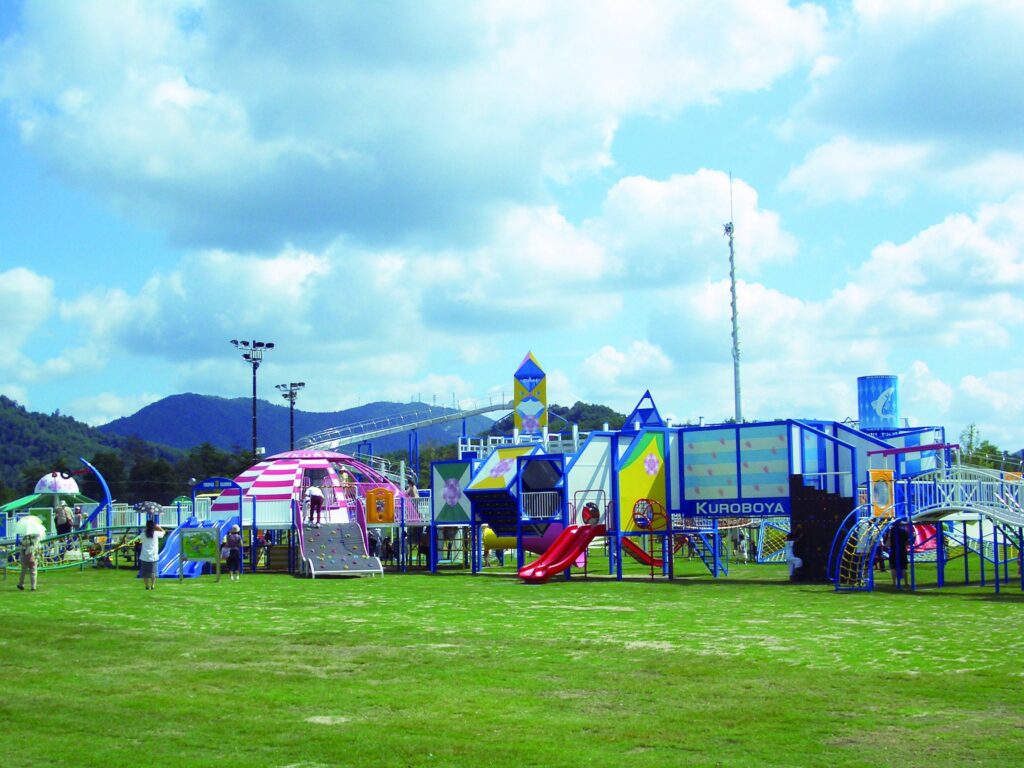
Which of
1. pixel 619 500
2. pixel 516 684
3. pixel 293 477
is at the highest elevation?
pixel 293 477

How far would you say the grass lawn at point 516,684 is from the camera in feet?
31.8

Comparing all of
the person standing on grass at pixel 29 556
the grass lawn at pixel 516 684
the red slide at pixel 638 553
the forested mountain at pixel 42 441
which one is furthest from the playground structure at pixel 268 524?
the forested mountain at pixel 42 441

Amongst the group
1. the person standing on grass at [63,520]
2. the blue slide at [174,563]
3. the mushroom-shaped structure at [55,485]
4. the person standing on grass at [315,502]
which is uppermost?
the mushroom-shaped structure at [55,485]

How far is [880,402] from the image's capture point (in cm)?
4500

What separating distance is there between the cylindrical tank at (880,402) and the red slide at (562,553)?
16540 millimetres

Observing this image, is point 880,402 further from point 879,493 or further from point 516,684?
point 516,684

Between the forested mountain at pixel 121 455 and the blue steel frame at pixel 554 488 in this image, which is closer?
the blue steel frame at pixel 554 488

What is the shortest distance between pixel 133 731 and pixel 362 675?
3534 millimetres

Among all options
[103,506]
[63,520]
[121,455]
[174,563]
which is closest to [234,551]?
[174,563]

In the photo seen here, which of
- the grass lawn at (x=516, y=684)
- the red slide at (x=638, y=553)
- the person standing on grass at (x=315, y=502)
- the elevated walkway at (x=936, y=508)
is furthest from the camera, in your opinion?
the person standing on grass at (x=315, y=502)

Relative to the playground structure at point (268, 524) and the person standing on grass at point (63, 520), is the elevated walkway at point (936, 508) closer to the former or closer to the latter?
the playground structure at point (268, 524)

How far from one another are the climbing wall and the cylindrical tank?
20215 mm

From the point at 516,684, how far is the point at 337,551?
2486cm

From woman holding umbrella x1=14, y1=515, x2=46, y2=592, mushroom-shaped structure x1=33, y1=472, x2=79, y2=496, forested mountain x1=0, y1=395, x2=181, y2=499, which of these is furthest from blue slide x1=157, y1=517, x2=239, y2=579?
forested mountain x1=0, y1=395, x2=181, y2=499
